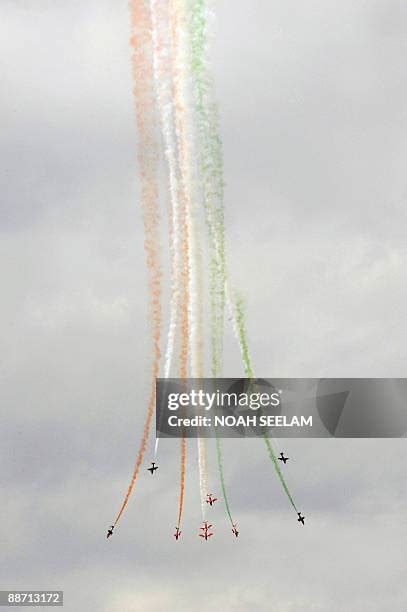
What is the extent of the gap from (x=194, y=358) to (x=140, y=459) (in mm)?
13059

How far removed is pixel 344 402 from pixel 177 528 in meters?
15.8

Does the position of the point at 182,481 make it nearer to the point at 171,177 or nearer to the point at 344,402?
the point at 344,402

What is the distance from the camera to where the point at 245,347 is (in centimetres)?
12481

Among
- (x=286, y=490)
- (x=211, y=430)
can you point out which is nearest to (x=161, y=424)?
(x=211, y=430)

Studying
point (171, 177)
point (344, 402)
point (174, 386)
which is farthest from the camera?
point (344, 402)

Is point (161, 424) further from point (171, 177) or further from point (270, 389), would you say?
point (171, 177)

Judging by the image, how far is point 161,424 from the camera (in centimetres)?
12788

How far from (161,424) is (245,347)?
8642 millimetres

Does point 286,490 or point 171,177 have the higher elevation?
point 171,177

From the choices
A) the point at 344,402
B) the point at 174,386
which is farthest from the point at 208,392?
the point at 344,402

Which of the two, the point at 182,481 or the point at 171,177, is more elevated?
the point at 171,177

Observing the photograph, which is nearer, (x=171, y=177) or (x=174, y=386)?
(x=171, y=177)

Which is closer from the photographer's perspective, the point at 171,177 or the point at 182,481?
the point at 171,177

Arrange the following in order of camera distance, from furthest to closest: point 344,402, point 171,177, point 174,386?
point 344,402
point 174,386
point 171,177
